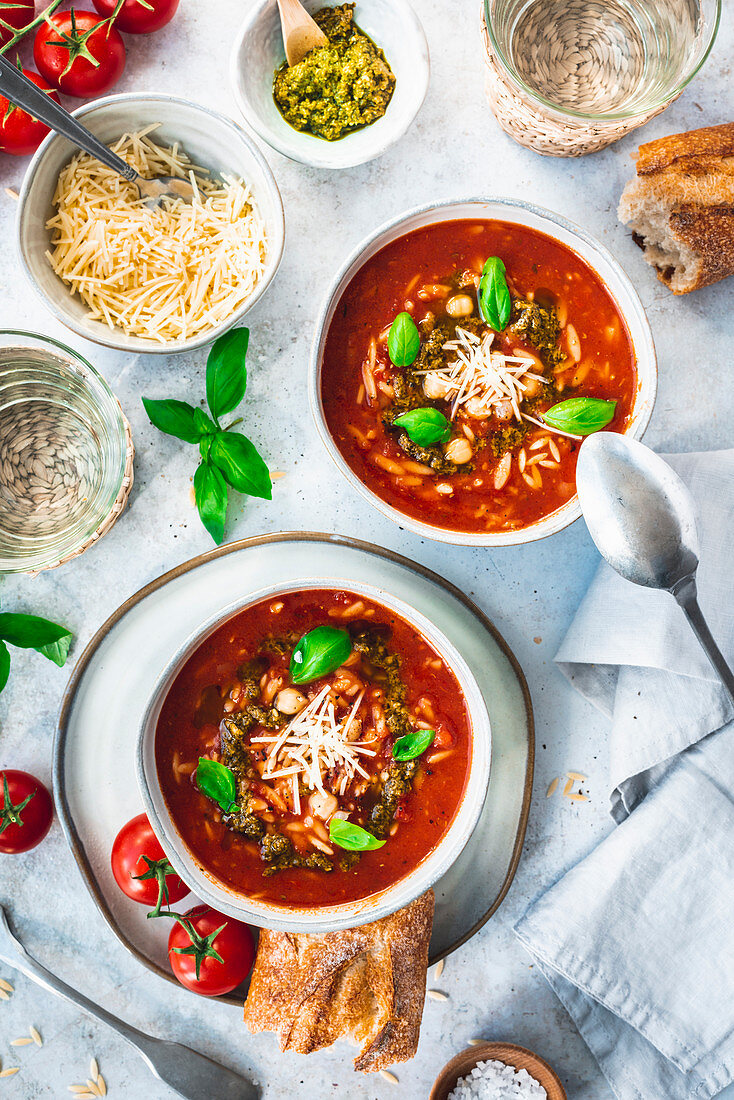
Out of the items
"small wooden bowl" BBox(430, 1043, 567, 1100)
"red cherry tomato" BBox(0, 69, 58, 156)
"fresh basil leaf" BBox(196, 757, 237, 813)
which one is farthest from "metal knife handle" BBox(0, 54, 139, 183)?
→ "small wooden bowl" BBox(430, 1043, 567, 1100)

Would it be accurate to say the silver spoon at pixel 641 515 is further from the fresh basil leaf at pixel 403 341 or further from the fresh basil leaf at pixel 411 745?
the fresh basil leaf at pixel 411 745

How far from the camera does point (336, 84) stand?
8.23 ft

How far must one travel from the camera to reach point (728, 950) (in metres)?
2.54

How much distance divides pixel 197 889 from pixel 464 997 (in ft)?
3.68

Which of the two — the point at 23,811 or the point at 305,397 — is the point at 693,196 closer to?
the point at 305,397

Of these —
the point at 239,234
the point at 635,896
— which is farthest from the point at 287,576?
the point at 635,896

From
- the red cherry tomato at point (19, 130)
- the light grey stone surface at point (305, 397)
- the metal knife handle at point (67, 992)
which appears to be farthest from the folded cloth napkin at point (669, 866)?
the red cherry tomato at point (19, 130)

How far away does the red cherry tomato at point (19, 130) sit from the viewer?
250 centimetres

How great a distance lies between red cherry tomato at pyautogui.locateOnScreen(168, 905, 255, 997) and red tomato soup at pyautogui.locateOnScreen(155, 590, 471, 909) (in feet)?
1.06

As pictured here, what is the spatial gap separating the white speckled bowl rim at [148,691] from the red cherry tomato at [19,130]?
1.39 m

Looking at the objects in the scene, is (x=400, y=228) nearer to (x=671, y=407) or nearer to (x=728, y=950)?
(x=671, y=407)

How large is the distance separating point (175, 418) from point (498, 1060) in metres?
2.29

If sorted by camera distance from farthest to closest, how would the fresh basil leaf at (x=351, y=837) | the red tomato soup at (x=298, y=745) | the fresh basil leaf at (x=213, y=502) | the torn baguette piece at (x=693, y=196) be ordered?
the fresh basil leaf at (x=213, y=502) → the torn baguette piece at (x=693, y=196) → the red tomato soup at (x=298, y=745) → the fresh basil leaf at (x=351, y=837)

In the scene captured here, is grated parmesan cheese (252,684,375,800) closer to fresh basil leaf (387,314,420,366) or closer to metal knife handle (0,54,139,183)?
fresh basil leaf (387,314,420,366)
